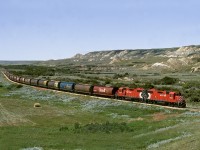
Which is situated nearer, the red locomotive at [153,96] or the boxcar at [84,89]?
the red locomotive at [153,96]

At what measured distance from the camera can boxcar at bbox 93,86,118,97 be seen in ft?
254

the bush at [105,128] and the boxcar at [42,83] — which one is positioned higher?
the boxcar at [42,83]

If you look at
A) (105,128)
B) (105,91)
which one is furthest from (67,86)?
(105,128)

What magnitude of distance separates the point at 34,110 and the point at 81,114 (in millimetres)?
10105

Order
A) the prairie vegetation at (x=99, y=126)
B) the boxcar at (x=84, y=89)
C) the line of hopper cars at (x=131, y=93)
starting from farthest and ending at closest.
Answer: the boxcar at (x=84, y=89)
the line of hopper cars at (x=131, y=93)
the prairie vegetation at (x=99, y=126)

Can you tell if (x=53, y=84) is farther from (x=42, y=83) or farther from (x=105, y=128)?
(x=105, y=128)

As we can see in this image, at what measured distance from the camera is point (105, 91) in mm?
79750

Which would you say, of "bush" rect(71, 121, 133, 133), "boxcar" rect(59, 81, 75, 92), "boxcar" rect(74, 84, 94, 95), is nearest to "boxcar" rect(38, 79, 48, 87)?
"boxcar" rect(59, 81, 75, 92)

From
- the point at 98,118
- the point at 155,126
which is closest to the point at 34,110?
the point at 98,118

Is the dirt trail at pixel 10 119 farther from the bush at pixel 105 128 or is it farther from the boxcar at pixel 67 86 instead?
the boxcar at pixel 67 86

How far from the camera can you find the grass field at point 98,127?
3297 centimetres

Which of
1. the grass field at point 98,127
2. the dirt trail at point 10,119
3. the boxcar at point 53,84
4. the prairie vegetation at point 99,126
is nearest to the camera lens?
the grass field at point 98,127

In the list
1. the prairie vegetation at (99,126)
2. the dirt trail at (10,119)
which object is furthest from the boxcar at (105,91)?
the dirt trail at (10,119)

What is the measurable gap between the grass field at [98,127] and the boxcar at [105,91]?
3.70 meters
